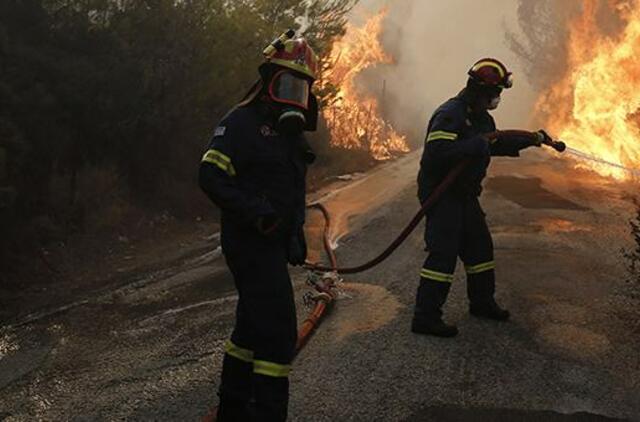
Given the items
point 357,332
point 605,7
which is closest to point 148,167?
point 357,332

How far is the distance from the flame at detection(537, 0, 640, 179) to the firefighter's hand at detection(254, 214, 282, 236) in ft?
39.4

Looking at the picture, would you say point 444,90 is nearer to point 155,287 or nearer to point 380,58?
point 380,58

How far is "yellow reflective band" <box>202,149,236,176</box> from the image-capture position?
313cm

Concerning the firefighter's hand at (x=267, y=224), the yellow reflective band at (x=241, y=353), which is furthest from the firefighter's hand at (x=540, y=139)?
the yellow reflective band at (x=241, y=353)

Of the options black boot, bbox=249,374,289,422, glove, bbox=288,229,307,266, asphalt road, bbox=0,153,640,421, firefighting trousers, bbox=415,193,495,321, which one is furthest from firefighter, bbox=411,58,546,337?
black boot, bbox=249,374,289,422

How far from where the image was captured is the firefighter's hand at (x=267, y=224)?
308 centimetres

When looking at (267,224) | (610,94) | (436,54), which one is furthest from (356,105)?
(267,224)

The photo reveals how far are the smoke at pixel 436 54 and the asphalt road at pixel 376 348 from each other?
27.9 m

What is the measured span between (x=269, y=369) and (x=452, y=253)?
87.0 inches

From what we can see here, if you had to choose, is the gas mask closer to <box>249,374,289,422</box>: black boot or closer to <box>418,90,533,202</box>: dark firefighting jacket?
<box>249,374,289,422</box>: black boot

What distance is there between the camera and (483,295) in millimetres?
5129

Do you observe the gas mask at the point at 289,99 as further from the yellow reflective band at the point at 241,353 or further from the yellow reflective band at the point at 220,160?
the yellow reflective band at the point at 241,353

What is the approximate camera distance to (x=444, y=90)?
4178 centimetres

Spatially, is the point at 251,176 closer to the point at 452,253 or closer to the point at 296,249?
the point at 296,249
